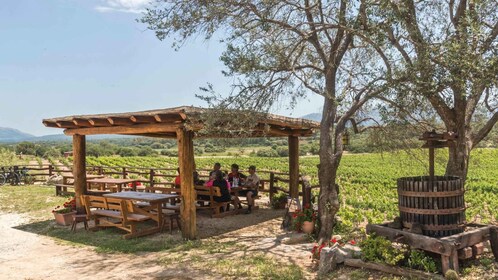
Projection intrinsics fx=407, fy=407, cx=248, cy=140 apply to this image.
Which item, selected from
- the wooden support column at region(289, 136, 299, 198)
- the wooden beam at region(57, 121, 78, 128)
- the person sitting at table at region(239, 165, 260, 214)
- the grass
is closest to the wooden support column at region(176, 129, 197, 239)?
the grass

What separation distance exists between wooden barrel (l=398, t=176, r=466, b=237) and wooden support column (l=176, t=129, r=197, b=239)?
176 inches

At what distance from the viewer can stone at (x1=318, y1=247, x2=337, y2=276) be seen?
598cm

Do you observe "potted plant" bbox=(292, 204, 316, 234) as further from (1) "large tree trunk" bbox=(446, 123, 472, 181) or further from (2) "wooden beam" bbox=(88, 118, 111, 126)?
(2) "wooden beam" bbox=(88, 118, 111, 126)

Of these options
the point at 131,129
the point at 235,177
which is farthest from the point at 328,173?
the point at 131,129

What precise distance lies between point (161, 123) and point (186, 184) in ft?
4.77

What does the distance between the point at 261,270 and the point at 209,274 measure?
79 cm

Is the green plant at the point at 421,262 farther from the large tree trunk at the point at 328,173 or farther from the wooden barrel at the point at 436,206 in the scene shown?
the large tree trunk at the point at 328,173

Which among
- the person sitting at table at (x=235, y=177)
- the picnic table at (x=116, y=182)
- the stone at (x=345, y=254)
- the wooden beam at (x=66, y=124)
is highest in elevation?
the wooden beam at (x=66, y=124)

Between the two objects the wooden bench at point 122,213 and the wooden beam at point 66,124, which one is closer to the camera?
the wooden bench at point 122,213

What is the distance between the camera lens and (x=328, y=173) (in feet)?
25.5

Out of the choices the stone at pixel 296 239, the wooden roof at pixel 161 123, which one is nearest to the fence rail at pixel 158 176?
the stone at pixel 296 239

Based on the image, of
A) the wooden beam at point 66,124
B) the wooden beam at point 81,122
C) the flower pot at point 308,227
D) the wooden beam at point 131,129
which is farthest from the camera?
the wooden beam at point 66,124

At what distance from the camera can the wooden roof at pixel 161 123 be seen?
791cm

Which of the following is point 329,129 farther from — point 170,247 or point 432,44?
point 170,247
